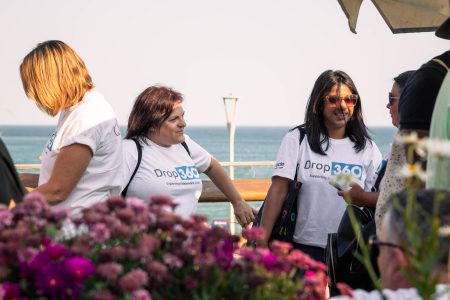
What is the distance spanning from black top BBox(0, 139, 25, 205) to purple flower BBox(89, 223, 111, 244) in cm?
89

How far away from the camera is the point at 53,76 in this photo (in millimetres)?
3678

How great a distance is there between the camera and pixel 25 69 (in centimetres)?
370

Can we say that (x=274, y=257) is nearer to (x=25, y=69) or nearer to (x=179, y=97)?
(x=25, y=69)

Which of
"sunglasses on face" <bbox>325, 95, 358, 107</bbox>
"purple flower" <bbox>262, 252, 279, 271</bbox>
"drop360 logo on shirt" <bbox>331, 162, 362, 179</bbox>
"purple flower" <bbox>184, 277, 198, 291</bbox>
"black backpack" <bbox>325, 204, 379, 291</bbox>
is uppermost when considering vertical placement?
"sunglasses on face" <bbox>325, 95, 358, 107</bbox>

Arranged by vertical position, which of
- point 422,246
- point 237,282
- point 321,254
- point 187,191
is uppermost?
point 422,246

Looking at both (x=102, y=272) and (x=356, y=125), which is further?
(x=356, y=125)

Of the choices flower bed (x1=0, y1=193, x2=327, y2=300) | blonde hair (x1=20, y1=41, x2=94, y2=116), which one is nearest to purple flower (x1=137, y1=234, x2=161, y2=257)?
flower bed (x1=0, y1=193, x2=327, y2=300)

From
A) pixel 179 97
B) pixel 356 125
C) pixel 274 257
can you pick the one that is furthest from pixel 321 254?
pixel 274 257

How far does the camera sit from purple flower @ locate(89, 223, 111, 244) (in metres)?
2.05

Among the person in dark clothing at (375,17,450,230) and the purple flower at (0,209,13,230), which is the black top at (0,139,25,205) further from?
the person in dark clothing at (375,17,450,230)

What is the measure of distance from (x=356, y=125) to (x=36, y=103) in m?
1.81

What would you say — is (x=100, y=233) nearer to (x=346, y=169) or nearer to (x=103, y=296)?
(x=103, y=296)

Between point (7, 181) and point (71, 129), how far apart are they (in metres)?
0.87

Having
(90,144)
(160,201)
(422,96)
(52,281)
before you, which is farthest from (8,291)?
(90,144)
